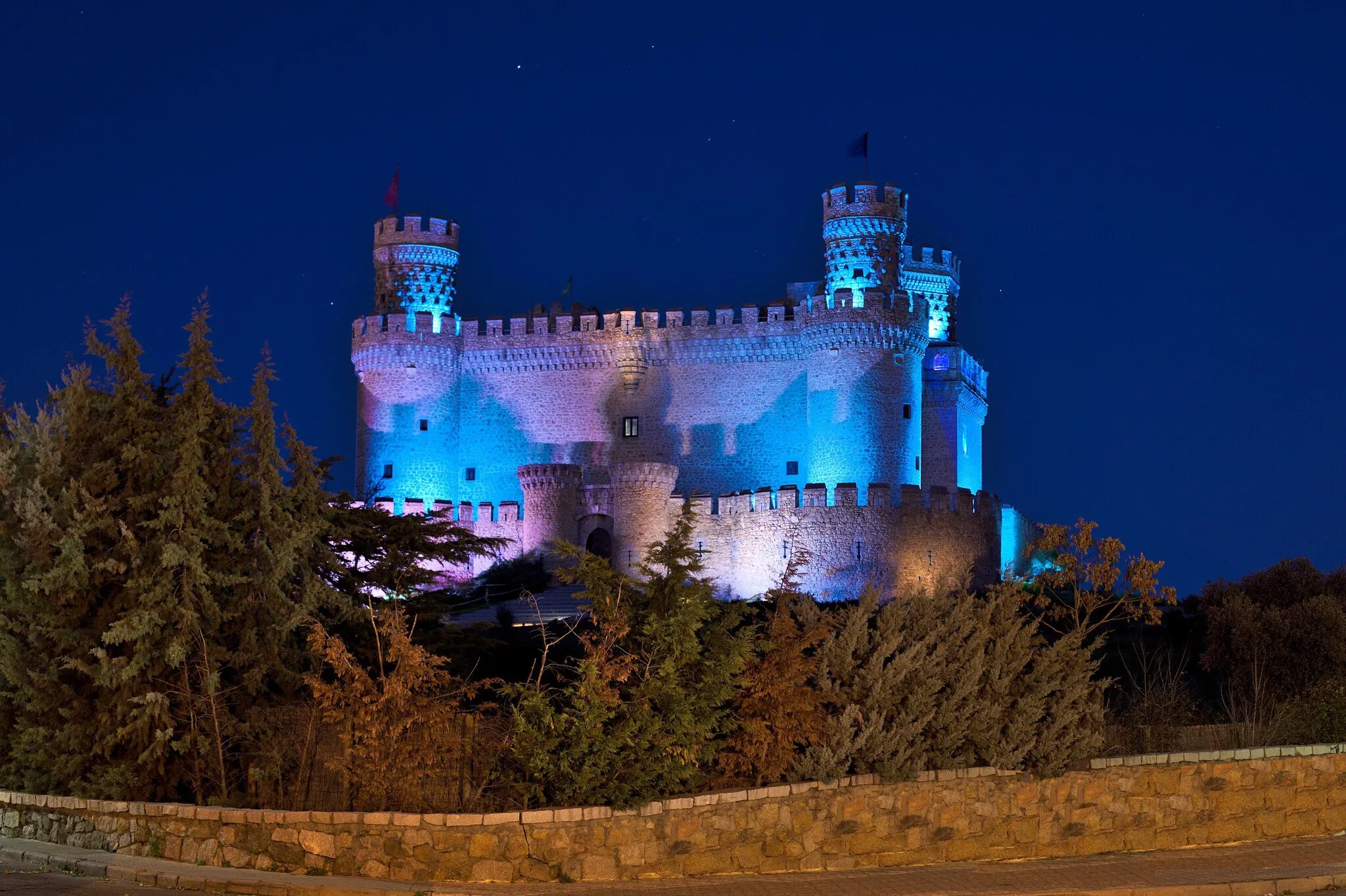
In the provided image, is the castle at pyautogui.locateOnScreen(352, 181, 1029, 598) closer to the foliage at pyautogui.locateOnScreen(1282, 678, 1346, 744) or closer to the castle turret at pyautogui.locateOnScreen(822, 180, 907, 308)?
the castle turret at pyautogui.locateOnScreen(822, 180, 907, 308)

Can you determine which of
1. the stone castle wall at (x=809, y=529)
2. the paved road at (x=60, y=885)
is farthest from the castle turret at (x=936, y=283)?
the paved road at (x=60, y=885)

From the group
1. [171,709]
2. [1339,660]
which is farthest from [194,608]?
[1339,660]

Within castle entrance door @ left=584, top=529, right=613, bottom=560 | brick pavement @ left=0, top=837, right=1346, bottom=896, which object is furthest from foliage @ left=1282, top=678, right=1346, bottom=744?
castle entrance door @ left=584, top=529, right=613, bottom=560

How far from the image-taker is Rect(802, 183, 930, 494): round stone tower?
3453 centimetres

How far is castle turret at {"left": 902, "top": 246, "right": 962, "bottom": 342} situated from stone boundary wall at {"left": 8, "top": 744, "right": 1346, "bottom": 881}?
30.5 metres

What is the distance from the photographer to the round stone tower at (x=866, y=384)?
34.5 metres

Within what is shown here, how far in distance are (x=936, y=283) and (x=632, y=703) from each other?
33.8 metres

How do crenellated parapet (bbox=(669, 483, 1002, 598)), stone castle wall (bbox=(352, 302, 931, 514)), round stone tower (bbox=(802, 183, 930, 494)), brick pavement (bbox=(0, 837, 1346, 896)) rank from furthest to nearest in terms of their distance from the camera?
stone castle wall (bbox=(352, 302, 931, 514)) → round stone tower (bbox=(802, 183, 930, 494)) → crenellated parapet (bbox=(669, 483, 1002, 598)) → brick pavement (bbox=(0, 837, 1346, 896))

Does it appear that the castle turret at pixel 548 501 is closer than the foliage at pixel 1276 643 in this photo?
No

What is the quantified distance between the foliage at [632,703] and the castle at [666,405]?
66.7ft

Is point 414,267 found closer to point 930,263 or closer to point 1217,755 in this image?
point 930,263

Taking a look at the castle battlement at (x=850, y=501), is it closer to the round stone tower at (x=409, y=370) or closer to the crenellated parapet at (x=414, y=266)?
the round stone tower at (x=409, y=370)

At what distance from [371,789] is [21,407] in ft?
18.8

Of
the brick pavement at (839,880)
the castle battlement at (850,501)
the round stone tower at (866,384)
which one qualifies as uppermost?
the round stone tower at (866,384)
